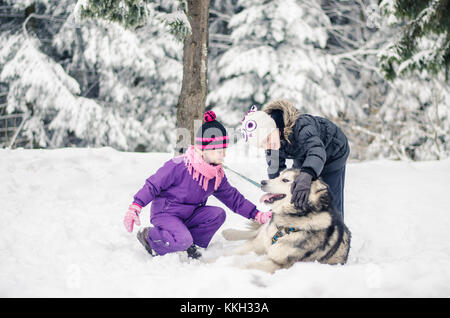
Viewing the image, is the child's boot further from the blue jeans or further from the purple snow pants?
the blue jeans

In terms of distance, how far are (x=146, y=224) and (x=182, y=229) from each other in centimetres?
96

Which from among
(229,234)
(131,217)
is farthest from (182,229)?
(229,234)

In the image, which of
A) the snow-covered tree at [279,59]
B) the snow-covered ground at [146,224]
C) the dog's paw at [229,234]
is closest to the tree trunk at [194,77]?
the snow-covered ground at [146,224]

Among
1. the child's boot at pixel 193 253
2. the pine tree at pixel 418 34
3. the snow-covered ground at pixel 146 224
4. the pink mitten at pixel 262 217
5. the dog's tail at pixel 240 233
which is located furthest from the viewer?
the pine tree at pixel 418 34

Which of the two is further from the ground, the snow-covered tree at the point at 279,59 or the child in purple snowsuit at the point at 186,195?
the snow-covered tree at the point at 279,59

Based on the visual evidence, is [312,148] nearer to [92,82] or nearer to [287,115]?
[287,115]

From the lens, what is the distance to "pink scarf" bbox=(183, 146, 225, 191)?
2918mm

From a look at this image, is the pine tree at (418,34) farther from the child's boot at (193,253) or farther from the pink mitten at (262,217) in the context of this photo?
the child's boot at (193,253)

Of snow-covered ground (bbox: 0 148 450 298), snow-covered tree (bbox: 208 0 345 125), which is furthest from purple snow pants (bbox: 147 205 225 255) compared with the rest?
snow-covered tree (bbox: 208 0 345 125)

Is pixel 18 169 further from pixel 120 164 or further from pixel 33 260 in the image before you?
pixel 33 260

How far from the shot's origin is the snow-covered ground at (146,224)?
202 centimetres

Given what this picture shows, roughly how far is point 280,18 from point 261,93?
7.21 ft

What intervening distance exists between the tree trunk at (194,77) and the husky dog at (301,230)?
2127mm

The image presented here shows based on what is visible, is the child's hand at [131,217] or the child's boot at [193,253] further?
the child's boot at [193,253]
